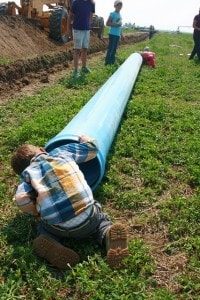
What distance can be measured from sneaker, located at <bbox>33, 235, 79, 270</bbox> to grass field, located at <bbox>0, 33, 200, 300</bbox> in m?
0.06

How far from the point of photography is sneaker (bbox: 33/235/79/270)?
2.91m

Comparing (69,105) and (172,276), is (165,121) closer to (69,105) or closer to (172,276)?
(69,105)

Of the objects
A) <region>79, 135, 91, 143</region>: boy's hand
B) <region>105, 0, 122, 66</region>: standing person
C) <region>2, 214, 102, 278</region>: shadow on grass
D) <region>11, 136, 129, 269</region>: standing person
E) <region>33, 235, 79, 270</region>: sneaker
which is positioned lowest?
<region>2, 214, 102, 278</region>: shadow on grass

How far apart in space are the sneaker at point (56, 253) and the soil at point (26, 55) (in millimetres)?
4696

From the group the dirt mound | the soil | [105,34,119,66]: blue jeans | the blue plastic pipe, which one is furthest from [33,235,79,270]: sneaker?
the dirt mound

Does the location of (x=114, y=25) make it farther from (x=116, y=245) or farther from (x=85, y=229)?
(x=116, y=245)

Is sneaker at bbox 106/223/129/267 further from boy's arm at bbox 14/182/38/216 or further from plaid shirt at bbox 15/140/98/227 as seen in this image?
boy's arm at bbox 14/182/38/216

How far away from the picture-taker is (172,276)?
2904 millimetres

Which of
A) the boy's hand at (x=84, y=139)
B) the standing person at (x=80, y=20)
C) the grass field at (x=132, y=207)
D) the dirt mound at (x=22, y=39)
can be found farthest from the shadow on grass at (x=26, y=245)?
the dirt mound at (x=22, y=39)

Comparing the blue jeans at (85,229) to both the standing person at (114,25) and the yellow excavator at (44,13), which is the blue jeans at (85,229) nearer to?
the standing person at (114,25)

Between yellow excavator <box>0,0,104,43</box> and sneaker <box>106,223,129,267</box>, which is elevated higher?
yellow excavator <box>0,0,104,43</box>

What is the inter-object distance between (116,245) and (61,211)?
50 cm

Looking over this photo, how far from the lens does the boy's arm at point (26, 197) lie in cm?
308

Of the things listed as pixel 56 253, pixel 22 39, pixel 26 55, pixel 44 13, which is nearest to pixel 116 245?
pixel 56 253
